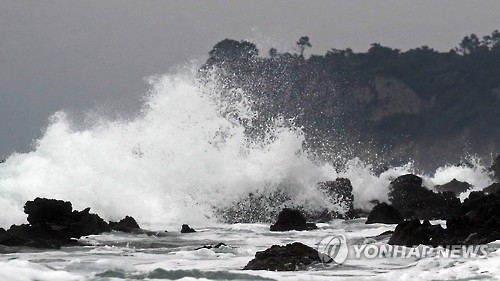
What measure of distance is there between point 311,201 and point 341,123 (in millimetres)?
80357

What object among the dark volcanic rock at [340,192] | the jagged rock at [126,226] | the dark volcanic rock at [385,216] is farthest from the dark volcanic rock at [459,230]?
the dark volcanic rock at [340,192]

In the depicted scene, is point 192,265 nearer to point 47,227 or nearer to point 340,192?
point 47,227

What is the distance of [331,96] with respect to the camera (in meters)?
110

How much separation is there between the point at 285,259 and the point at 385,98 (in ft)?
328

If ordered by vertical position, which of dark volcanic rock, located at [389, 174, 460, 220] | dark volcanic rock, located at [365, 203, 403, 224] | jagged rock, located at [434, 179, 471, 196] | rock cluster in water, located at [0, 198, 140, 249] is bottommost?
rock cluster in water, located at [0, 198, 140, 249]

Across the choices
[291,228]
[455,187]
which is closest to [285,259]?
[291,228]

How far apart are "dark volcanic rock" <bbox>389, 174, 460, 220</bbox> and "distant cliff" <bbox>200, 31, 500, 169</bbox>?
63710mm

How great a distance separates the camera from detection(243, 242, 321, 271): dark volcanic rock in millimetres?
10523

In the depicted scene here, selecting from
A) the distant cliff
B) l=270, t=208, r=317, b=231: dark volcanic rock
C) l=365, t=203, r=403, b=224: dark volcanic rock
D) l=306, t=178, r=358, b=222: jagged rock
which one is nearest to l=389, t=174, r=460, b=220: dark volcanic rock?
l=306, t=178, r=358, b=222: jagged rock

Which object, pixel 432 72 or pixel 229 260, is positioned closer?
pixel 229 260

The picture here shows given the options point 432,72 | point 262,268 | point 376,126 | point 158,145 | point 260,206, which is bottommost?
point 262,268

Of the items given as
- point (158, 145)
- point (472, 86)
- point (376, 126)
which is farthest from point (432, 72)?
point (158, 145)

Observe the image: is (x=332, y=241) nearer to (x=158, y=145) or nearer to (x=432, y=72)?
(x=158, y=145)

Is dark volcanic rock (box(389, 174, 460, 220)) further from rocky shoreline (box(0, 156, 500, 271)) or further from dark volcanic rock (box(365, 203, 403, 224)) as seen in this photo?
dark volcanic rock (box(365, 203, 403, 224))
